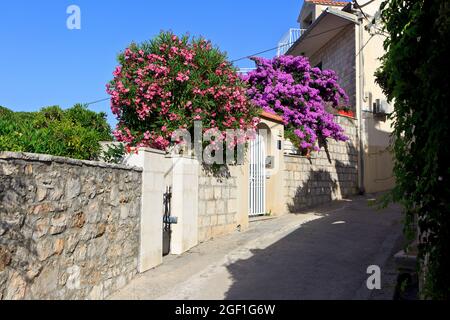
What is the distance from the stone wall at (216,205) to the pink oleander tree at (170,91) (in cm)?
115

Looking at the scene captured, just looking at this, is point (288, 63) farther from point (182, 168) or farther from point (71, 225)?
point (71, 225)

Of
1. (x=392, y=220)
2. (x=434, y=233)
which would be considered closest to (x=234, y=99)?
(x=392, y=220)

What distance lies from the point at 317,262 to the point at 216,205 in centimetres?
298

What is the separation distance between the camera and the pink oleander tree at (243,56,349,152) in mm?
14055

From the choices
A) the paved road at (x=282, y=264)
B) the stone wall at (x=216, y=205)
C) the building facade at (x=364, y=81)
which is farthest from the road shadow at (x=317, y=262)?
the building facade at (x=364, y=81)

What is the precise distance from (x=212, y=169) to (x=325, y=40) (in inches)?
466

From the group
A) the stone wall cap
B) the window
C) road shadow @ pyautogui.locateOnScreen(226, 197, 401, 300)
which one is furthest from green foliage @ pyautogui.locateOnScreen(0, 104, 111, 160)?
the window

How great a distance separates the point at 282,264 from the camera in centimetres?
716

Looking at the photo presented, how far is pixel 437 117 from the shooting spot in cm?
265

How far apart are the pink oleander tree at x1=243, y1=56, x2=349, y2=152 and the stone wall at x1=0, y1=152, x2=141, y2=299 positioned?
26.8 feet

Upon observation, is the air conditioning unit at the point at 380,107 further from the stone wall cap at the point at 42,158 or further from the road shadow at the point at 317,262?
the stone wall cap at the point at 42,158

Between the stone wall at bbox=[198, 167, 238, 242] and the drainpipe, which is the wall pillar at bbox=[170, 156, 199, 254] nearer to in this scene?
the stone wall at bbox=[198, 167, 238, 242]

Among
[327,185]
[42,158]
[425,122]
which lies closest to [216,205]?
[42,158]

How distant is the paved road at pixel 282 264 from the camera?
585cm
